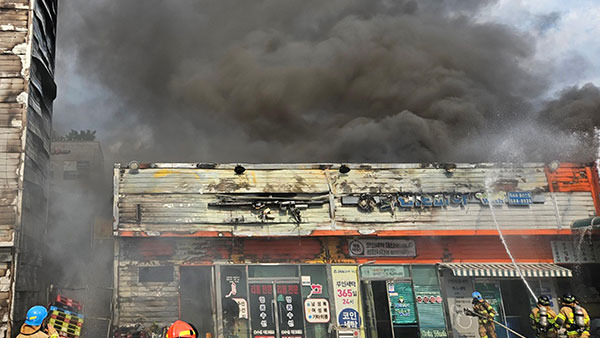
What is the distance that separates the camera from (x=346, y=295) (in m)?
13.2

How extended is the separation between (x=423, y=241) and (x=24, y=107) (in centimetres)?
1058

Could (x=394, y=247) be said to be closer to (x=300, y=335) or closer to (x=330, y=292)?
(x=330, y=292)

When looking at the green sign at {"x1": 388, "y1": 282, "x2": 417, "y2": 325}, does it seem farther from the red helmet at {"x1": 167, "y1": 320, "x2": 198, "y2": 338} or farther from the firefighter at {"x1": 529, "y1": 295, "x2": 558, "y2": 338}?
the red helmet at {"x1": 167, "y1": 320, "x2": 198, "y2": 338}

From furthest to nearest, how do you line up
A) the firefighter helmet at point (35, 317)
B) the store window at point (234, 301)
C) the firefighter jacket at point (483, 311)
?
the store window at point (234, 301) → the firefighter jacket at point (483, 311) → the firefighter helmet at point (35, 317)

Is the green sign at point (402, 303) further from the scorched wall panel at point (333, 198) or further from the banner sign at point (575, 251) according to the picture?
the banner sign at point (575, 251)

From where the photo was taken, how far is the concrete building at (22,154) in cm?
991

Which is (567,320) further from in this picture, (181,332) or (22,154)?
(22,154)

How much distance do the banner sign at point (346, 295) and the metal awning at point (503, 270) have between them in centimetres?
253

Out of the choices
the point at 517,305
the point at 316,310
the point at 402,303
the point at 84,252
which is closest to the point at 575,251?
the point at 517,305

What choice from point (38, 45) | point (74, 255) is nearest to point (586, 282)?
point (74, 255)

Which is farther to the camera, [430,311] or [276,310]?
[430,311]

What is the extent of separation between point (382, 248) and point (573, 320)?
5316 mm

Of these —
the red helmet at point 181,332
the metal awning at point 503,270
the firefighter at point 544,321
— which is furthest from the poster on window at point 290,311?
the red helmet at point 181,332

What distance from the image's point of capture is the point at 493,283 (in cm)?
1402
